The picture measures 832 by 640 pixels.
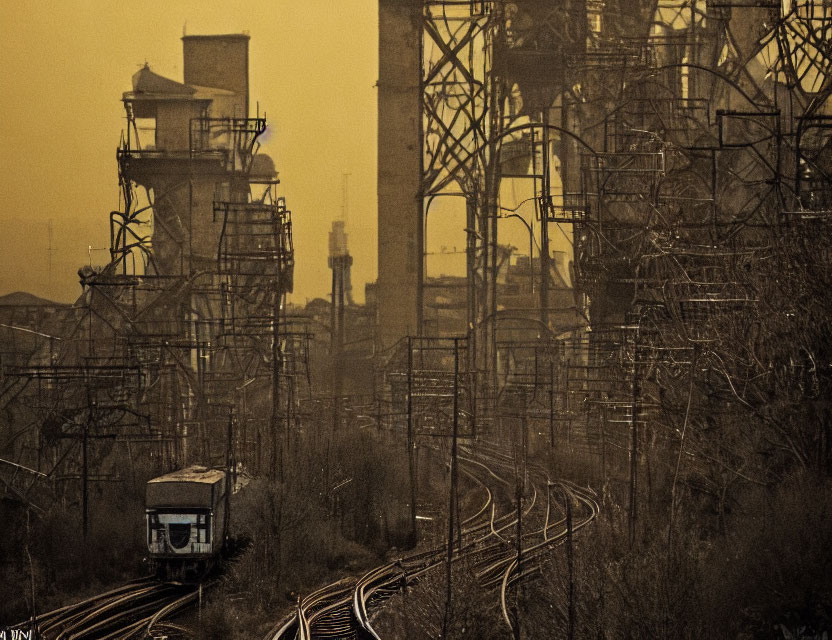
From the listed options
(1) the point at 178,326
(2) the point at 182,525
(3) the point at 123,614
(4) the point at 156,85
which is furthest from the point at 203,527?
(4) the point at 156,85

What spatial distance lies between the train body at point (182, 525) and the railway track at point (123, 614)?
458 mm

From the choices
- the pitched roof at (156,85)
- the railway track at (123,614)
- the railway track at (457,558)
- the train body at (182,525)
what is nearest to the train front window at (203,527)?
the train body at (182,525)

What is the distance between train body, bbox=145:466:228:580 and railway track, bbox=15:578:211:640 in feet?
1.50

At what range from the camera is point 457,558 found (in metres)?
19.5

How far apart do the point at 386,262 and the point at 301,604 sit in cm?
2801

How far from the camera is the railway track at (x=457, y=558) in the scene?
16.2 m

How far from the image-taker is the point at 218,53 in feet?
154

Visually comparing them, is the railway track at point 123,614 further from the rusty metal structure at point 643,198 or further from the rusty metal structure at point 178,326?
the rusty metal structure at point 643,198

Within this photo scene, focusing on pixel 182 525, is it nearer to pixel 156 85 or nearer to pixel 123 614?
pixel 123 614

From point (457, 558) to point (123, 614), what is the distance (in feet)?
14.8

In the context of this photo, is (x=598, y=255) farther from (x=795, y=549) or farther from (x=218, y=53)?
(x=218, y=53)

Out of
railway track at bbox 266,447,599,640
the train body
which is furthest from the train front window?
railway track at bbox 266,447,599,640

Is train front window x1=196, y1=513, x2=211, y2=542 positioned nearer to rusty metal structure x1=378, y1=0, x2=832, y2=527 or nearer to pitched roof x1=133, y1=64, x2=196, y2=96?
rusty metal structure x1=378, y1=0, x2=832, y2=527

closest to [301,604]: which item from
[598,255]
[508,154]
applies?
[598,255]
